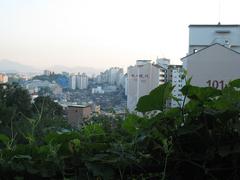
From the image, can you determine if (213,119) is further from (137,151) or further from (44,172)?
(44,172)

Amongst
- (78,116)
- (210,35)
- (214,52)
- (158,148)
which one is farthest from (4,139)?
(210,35)

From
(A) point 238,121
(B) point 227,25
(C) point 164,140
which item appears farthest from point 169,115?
(B) point 227,25

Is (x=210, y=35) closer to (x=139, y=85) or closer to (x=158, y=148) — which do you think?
(x=139, y=85)

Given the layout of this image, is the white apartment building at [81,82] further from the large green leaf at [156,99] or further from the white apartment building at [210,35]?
the large green leaf at [156,99]

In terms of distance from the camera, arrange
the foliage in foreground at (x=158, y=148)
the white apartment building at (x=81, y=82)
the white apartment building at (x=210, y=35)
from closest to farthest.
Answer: the foliage in foreground at (x=158, y=148) → the white apartment building at (x=81, y=82) → the white apartment building at (x=210, y=35)

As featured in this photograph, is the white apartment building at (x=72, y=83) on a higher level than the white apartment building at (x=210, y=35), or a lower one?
lower

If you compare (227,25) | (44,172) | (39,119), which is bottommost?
(44,172)

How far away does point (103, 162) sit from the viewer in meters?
0.93

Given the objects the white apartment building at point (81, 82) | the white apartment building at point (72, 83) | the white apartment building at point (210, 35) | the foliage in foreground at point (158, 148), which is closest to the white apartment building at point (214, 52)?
the white apartment building at point (210, 35)

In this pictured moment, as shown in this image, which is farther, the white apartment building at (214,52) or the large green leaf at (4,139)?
the white apartment building at (214,52)

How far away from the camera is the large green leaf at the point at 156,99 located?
0.94 metres

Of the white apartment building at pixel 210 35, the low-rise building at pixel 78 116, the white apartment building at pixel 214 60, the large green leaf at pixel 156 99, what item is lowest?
the low-rise building at pixel 78 116

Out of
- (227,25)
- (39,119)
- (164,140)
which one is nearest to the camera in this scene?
(164,140)

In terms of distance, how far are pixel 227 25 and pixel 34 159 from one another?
2440cm
